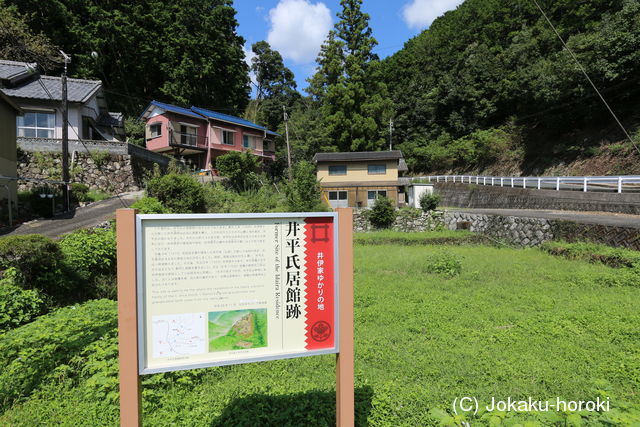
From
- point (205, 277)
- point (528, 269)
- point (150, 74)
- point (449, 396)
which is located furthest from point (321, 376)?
point (150, 74)

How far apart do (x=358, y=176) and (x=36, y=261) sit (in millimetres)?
21621

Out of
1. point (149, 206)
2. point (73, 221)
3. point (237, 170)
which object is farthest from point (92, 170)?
point (149, 206)

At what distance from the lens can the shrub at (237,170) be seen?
22073 mm

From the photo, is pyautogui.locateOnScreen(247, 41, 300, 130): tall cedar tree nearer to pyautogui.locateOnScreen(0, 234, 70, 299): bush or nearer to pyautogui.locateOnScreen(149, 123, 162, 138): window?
pyautogui.locateOnScreen(149, 123, 162, 138): window

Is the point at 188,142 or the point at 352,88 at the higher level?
the point at 352,88

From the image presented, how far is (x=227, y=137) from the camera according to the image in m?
30.3

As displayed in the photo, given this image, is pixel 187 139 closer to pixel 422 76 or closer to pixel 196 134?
pixel 196 134

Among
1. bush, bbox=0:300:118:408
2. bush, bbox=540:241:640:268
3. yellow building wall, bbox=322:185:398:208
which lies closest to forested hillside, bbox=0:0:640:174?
yellow building wall, bbox=322:185:398:208

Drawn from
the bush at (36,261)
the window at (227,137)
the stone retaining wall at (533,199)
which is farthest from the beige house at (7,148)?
the stone retaining wall at (533,199)

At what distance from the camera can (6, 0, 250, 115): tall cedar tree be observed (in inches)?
1064

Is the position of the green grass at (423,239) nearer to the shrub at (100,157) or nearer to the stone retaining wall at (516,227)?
the stone retaining wall at (516,227)

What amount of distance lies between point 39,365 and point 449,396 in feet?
16.1

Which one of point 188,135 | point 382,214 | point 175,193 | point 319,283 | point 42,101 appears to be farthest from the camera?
point 188,135

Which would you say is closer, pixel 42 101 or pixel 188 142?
pixel 42 101
